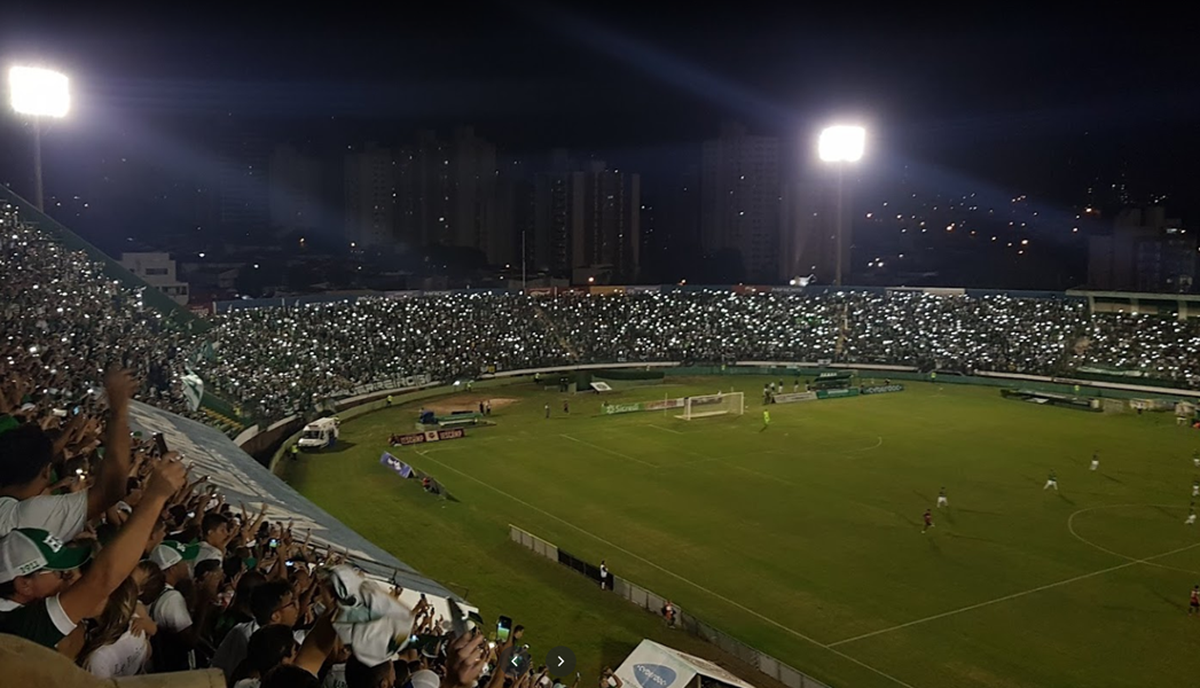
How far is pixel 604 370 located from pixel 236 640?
62.9 metres

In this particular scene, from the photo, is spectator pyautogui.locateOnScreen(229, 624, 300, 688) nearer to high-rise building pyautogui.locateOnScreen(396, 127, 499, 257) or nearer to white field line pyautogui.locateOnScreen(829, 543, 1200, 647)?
white field line pyautogui.locateOnScreen(829, 543, 1200, 647)

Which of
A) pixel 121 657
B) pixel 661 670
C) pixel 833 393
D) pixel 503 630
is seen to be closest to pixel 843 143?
pixel 833 393

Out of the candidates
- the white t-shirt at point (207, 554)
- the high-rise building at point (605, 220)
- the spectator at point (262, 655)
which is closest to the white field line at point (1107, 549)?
the white t-shirt at point (207, 554)

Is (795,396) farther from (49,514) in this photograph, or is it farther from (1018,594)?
(49,514)

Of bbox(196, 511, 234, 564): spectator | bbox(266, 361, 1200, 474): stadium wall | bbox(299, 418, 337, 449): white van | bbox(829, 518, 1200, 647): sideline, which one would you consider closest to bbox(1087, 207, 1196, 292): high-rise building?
bbox(266, 361, 1200, 474): stadium wall

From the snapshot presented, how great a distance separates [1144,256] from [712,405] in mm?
76769

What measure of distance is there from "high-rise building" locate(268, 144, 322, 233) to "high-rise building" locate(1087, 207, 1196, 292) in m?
102

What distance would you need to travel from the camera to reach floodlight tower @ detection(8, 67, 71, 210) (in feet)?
120

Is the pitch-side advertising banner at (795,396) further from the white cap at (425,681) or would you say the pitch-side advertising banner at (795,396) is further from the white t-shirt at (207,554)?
the white cap at (425,681)

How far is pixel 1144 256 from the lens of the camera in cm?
10350

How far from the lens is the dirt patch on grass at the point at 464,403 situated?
5513 cm

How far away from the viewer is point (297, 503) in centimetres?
2286

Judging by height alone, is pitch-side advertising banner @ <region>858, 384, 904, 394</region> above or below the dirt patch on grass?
above

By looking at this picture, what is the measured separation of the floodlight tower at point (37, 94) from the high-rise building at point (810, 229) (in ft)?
332
